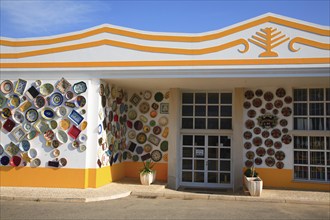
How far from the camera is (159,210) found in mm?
9164

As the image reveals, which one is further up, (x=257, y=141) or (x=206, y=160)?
(x=257, y=141)

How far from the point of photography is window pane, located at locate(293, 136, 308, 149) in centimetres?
1314

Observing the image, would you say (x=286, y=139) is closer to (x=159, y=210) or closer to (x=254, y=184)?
(x=254, y=184)

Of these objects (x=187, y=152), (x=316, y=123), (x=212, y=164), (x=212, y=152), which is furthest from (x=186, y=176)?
(x=316, y=123)

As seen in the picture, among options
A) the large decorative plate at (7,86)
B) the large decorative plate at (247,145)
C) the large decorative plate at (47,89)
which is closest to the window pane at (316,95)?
the large decorative plate at (247,145)

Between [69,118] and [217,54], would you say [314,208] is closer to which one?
[217,54]

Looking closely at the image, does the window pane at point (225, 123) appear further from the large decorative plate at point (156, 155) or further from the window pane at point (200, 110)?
the large decorative plate at point (156, 155)

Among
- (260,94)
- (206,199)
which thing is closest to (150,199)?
(206,199)

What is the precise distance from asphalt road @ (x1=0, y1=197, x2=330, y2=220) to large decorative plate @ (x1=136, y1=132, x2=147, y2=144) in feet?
12.9

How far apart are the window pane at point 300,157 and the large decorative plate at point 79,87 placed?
25.7 ft

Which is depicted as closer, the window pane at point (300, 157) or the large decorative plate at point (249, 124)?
the window pane at point (300, 157)

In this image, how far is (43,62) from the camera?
1243 centimetres

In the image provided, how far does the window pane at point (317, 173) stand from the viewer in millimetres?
12932

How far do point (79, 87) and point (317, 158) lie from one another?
343 inches
